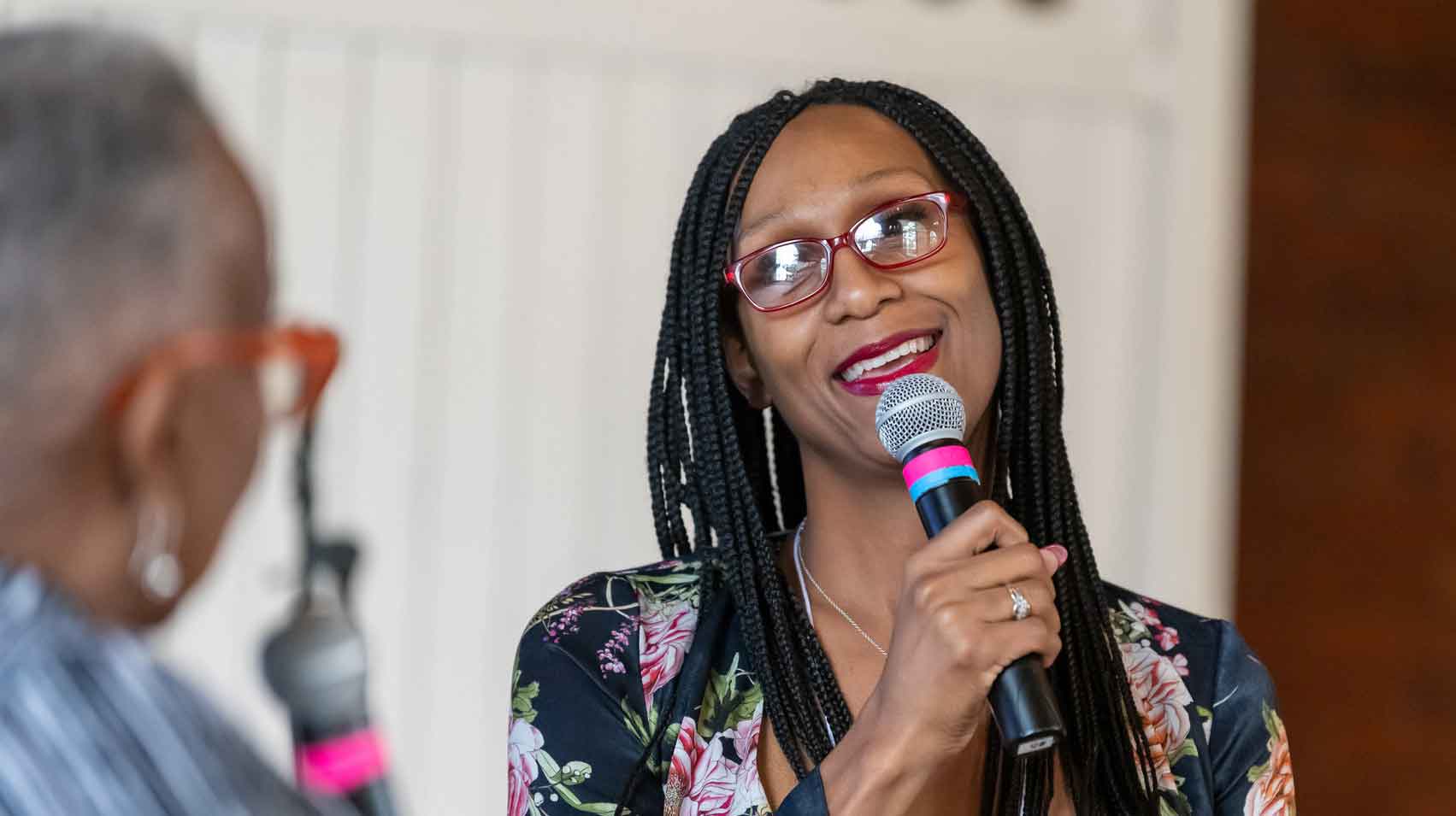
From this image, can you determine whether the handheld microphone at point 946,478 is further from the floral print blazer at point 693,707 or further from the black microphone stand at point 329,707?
the black microphone stand at point 329,707

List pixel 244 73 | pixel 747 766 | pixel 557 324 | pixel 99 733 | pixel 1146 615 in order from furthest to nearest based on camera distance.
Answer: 1. pixel 557 324
2. pixel 244 73
3. pixel 1146 615
4. pixel 747 766
5. pixel 99 733

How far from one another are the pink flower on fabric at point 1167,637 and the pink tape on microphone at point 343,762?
1027 millimetres

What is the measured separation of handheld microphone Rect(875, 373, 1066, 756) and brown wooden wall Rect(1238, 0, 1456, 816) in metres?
2.32

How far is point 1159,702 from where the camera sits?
1656mm

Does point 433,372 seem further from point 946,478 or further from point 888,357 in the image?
point 946,478

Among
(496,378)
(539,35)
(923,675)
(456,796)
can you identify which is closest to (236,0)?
(539,35)

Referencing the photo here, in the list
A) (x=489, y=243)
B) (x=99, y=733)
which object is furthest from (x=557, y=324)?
(x=99, y=733)

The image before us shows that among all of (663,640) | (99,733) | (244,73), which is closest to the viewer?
(99,733)

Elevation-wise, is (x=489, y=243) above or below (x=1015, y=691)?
above

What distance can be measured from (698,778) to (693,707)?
0.22 ft

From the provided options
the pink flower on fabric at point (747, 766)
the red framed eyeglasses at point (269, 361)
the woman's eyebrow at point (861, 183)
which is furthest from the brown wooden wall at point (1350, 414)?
the red framed eyeglasses at point (269, 361)

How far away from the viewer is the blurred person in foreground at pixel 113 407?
808 millimetres

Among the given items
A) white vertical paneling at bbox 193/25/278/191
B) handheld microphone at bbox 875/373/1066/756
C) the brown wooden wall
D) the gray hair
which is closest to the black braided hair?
handheld microphone at bbox 875/373/1066/756

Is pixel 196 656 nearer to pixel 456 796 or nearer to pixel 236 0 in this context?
pixel 456 796
